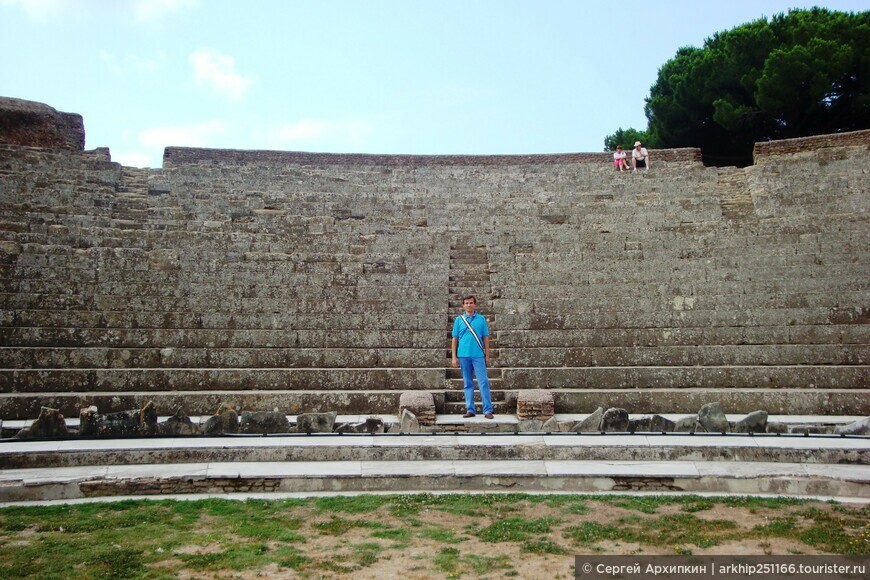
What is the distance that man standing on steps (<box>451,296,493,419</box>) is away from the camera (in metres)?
8.50

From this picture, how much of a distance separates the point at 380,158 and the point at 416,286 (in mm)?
7506

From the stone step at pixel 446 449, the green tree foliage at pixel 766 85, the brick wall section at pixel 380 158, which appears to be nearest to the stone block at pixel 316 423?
the stone step at pixel 446 449

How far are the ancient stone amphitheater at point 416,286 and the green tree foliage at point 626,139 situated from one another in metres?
10.7

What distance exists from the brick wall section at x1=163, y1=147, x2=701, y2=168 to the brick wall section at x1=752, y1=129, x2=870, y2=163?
1513mm

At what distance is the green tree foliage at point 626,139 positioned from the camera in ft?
89.7

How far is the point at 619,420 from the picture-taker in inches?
291

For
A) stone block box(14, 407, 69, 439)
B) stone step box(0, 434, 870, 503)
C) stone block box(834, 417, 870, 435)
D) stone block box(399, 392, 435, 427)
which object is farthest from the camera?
stone block box(399, 392, 435, 427)

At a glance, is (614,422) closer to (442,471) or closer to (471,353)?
(471,353)

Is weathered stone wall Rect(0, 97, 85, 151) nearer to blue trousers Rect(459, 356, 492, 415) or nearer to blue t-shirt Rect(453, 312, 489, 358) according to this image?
blue t-shirt Rect(453, 312, 489, 358)

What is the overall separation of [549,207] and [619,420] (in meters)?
8.49

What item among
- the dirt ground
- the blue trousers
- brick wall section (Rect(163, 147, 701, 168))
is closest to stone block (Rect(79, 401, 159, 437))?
the dirt ground

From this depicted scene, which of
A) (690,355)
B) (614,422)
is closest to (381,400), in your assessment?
(614,422)

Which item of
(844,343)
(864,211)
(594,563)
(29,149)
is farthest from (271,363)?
(864,211)

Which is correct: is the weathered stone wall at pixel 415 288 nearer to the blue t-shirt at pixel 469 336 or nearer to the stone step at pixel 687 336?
the stone step at pixel 687 336
